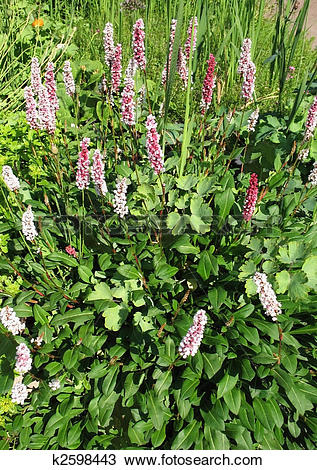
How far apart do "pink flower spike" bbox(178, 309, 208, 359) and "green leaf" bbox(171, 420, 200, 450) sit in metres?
0.52

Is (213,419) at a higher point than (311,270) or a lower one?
lower

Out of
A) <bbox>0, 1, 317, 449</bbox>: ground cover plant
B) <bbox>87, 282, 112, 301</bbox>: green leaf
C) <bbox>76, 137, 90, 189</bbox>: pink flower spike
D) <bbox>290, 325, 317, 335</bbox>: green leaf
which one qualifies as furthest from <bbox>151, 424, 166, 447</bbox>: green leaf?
<bbox>76, 137, 90, 189</bbox>: pink flower spike

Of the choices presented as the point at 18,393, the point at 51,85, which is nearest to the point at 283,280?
the point at 18,393

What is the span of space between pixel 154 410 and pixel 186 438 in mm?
193

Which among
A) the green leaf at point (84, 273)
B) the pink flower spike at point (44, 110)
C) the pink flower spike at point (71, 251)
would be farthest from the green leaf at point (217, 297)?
the pink flower spike at point (44, 110)

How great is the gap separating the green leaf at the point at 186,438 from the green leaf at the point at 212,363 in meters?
0.29

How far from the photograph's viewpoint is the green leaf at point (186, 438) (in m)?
1.84

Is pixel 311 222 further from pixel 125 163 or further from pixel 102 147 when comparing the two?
pixel 102 147

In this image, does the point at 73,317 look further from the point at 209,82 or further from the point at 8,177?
the point at 209,82

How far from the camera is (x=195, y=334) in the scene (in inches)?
60.2

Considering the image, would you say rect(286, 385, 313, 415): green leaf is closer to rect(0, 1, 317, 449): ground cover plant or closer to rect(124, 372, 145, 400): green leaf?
rect(0, 1, 317, 449): ground cover plant

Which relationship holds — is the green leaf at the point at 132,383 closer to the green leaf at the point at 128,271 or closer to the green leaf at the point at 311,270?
the green leaf at the point at 128,271

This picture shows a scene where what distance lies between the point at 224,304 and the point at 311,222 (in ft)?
2.53

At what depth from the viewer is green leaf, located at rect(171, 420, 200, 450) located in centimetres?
184
